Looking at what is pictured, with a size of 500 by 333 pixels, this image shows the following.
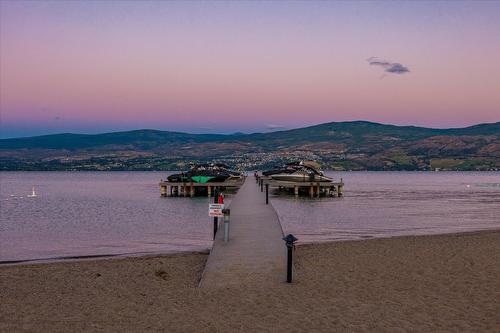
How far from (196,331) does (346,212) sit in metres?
32.2

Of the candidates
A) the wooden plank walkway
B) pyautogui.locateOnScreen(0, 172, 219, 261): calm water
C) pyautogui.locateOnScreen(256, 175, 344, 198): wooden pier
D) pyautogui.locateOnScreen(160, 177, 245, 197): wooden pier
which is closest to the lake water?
pyautogui.locateOnScreen(0, 172, 219, 261): calm water

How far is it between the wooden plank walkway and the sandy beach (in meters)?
0.43

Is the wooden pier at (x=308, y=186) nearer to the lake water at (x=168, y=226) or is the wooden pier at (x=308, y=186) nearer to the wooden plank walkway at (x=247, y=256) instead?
the lake water at (x=168, y=226)

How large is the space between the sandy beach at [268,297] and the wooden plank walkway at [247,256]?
429 mm

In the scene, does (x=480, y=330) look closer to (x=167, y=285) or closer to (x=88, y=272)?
(x=167, y=285)

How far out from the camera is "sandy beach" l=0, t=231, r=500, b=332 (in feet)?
31.0

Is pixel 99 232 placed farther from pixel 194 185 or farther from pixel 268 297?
pixel 194 185

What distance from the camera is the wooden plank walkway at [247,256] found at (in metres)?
12.8

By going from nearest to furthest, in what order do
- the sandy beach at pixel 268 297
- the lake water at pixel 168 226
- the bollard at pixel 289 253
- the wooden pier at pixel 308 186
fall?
the sandy beach at pixel 268 297, the bollard at pixel 289 253, the lake water at pixel 168 226, the wooden pier at pixel 308 186

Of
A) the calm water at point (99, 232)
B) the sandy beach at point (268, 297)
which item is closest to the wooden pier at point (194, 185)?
the calm water at point (99, 232)

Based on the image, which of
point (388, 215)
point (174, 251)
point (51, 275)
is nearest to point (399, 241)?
point (174, 251)

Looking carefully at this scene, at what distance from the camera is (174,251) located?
2067 cm

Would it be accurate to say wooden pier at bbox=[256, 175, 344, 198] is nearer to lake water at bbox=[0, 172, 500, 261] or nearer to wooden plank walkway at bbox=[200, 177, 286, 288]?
lake water at bbox=[0, 172, 500, 261]

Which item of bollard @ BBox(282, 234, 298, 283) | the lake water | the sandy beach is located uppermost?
bollard @ BBox(282, 234, 298, 283)
